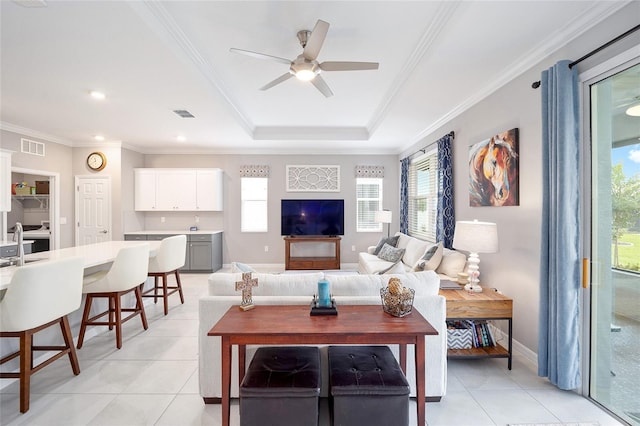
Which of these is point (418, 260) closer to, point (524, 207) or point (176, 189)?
point (524, 207)

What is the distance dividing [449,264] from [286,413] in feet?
8.45

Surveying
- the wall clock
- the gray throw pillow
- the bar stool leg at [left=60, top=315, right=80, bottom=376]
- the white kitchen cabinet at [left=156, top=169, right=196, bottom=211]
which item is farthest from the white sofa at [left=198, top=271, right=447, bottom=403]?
the wall clock

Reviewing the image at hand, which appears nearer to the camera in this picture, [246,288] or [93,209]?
[246,288]

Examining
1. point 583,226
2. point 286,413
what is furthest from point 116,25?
point 583,226

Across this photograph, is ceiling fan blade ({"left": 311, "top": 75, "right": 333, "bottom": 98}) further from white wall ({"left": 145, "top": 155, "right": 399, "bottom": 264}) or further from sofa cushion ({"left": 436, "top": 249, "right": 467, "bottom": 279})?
white wall ({"left": 145, "top": 155, "right": 399, "bottom": 264})

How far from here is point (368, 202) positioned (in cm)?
647

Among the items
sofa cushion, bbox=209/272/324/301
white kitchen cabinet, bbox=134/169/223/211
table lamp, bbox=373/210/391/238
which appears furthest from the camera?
white kitchen cabinet, bbox=134/169/223/211

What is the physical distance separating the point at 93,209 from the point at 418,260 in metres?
6.20

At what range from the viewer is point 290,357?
181cm

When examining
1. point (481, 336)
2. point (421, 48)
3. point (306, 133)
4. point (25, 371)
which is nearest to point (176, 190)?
point (306, 133)

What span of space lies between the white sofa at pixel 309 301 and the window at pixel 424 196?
282 cm

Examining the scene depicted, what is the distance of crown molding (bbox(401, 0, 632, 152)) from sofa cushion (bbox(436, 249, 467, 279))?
1814mm

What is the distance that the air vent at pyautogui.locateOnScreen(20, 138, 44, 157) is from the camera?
469 cm

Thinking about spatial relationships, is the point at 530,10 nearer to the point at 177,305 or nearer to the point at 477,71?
the point at 477,71
